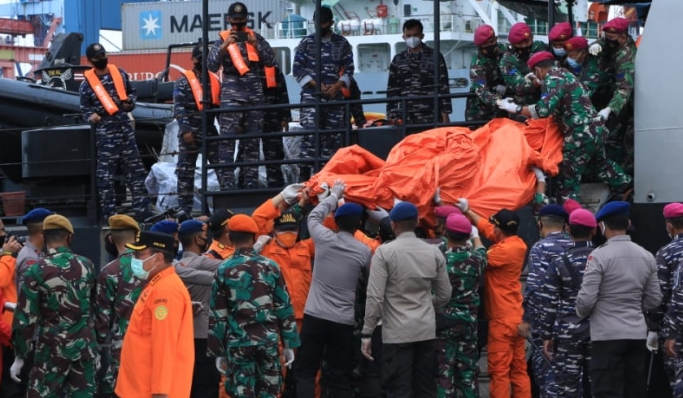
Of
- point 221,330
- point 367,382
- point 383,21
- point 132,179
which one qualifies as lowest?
point 367,382

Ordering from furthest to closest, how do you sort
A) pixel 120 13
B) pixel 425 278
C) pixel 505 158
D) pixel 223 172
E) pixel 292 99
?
pixel 120 13, pixel 292 99, pixel 223 172, pixel 505 158, pixel 425 278

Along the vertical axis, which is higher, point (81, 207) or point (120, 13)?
point (120, 13)

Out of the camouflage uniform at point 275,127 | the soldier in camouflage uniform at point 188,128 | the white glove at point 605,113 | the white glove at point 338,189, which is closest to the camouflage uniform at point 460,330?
the white glove at point 338,189

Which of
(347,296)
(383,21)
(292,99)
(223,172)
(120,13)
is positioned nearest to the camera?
(347,296)

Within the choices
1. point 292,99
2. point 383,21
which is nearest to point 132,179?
point 383,21

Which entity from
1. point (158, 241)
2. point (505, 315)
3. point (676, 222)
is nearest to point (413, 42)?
point (505, 315)

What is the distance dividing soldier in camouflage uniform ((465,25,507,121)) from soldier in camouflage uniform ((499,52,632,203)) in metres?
0.55

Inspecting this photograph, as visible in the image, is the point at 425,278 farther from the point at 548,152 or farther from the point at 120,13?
the point at 120,13

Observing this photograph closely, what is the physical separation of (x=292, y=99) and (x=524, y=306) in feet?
76.6

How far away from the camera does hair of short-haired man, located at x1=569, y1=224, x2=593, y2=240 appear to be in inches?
327

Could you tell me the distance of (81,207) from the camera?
1187 cm

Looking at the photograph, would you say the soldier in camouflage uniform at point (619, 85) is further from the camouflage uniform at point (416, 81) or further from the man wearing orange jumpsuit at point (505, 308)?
the camouflage uniform at point (416, 81)

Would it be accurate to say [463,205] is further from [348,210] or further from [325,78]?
[325,78]

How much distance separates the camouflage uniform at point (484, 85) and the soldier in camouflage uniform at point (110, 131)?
3228mm
